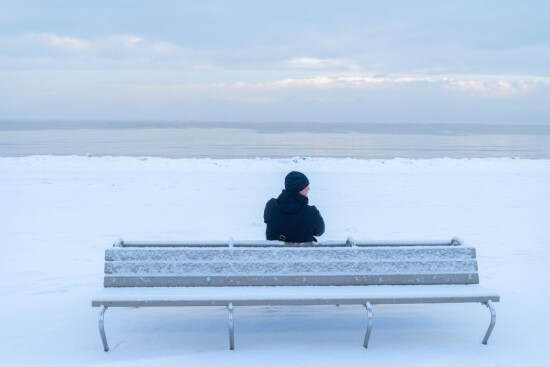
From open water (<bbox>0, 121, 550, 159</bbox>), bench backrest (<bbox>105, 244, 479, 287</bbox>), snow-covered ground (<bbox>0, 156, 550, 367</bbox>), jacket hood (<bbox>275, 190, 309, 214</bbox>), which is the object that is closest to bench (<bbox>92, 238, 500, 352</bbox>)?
bench backrest (<bbox>105, 244, 479, 287</bbox>)

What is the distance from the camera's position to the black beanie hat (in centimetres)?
529

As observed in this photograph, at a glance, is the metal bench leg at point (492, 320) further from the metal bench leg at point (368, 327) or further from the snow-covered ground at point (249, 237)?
the metal bench leg at point (368, 327)

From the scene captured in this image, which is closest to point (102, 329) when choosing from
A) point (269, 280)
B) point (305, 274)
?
point (269, 280)

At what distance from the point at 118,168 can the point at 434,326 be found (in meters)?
16.5

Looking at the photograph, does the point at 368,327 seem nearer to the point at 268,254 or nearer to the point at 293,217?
the point at 268,254

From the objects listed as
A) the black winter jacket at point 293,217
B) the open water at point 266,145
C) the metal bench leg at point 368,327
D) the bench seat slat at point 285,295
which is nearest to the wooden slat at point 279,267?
the bench seat slat at point 285,295

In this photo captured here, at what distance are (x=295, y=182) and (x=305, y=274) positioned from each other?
2.66 ft

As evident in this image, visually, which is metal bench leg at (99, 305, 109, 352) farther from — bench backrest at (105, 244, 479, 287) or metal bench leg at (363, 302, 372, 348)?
metal bench leg at (363, 302, 372, 348)

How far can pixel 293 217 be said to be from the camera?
17.6ft

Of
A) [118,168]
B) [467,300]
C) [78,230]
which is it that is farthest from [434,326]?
[118,168]

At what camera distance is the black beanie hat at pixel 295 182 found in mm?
5285

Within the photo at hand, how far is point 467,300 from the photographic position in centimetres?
476

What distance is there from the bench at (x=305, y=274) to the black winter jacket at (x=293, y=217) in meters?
0.44

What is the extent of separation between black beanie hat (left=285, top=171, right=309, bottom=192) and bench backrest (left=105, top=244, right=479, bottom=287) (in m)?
0.57
